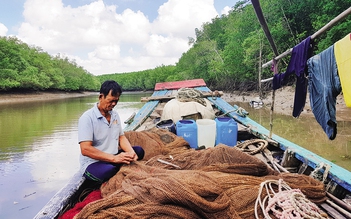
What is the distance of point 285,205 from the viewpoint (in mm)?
1741

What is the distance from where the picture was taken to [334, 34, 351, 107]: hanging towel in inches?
Answer: 74.3

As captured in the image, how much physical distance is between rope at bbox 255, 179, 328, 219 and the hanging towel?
2.71ft

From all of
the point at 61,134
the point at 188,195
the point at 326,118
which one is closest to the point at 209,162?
the point at 188,195

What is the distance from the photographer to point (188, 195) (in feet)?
5.23

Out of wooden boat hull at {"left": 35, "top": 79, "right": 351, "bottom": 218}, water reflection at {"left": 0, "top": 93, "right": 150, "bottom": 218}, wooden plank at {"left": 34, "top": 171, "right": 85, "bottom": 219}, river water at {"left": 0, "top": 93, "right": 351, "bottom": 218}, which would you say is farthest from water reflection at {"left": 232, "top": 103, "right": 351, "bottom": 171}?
water reflection at {"left": 0, "top": 93, "right": 150, "bottom": 218}

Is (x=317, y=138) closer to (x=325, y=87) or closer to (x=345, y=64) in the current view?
(x=325, y=87)

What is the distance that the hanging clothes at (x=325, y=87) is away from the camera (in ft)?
7.01

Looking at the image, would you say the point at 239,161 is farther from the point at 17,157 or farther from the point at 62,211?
the point at 17,157

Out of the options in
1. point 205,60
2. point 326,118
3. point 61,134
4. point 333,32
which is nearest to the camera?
point 326,118

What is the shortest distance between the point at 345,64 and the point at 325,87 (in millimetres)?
327

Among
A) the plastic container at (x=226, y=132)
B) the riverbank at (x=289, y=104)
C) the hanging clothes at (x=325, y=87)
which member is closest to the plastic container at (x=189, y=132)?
the plastic container at (x=226, y=132)

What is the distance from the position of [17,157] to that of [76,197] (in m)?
6.76

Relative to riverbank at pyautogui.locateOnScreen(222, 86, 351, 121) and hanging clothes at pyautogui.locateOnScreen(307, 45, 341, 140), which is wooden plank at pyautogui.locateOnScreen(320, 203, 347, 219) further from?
riverbank at pyautogui.locateOnScreen(222, 86, 351, 121)

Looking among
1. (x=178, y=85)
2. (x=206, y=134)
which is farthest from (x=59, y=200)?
(x=178, y=85)
